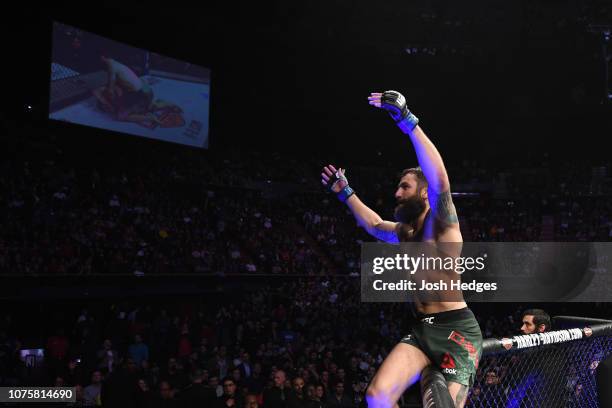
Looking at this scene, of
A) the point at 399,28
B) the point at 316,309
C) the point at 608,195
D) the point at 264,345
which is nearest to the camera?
the point at 264,345

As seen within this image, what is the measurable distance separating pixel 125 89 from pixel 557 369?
54.3ft

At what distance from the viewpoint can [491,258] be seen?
1648cm

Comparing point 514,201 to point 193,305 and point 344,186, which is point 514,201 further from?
point 344,186

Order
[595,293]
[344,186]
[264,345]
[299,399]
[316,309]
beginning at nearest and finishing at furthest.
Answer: [344,186] → [299,399] → [264,345] → [316,309] → [595,293]

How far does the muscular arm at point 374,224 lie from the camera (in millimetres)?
3007

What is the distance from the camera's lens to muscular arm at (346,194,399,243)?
3.01 meters

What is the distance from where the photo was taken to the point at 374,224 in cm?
314

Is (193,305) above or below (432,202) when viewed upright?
below

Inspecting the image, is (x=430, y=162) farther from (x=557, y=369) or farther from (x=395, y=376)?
(x=557, y=369)

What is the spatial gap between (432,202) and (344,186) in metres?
0.94

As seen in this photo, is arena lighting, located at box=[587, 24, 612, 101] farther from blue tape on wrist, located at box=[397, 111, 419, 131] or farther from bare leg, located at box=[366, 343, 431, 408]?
bare leg, located at box=[366, 343, 431, 408]

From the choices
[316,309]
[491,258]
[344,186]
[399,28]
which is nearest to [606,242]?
[491,258]

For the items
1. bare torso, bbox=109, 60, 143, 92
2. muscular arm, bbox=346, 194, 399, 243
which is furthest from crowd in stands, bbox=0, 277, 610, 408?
bare torso, bbox=109, 60, 143, 92

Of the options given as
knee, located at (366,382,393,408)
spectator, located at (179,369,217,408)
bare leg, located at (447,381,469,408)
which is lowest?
spectator, located at (179,369,217,408)
